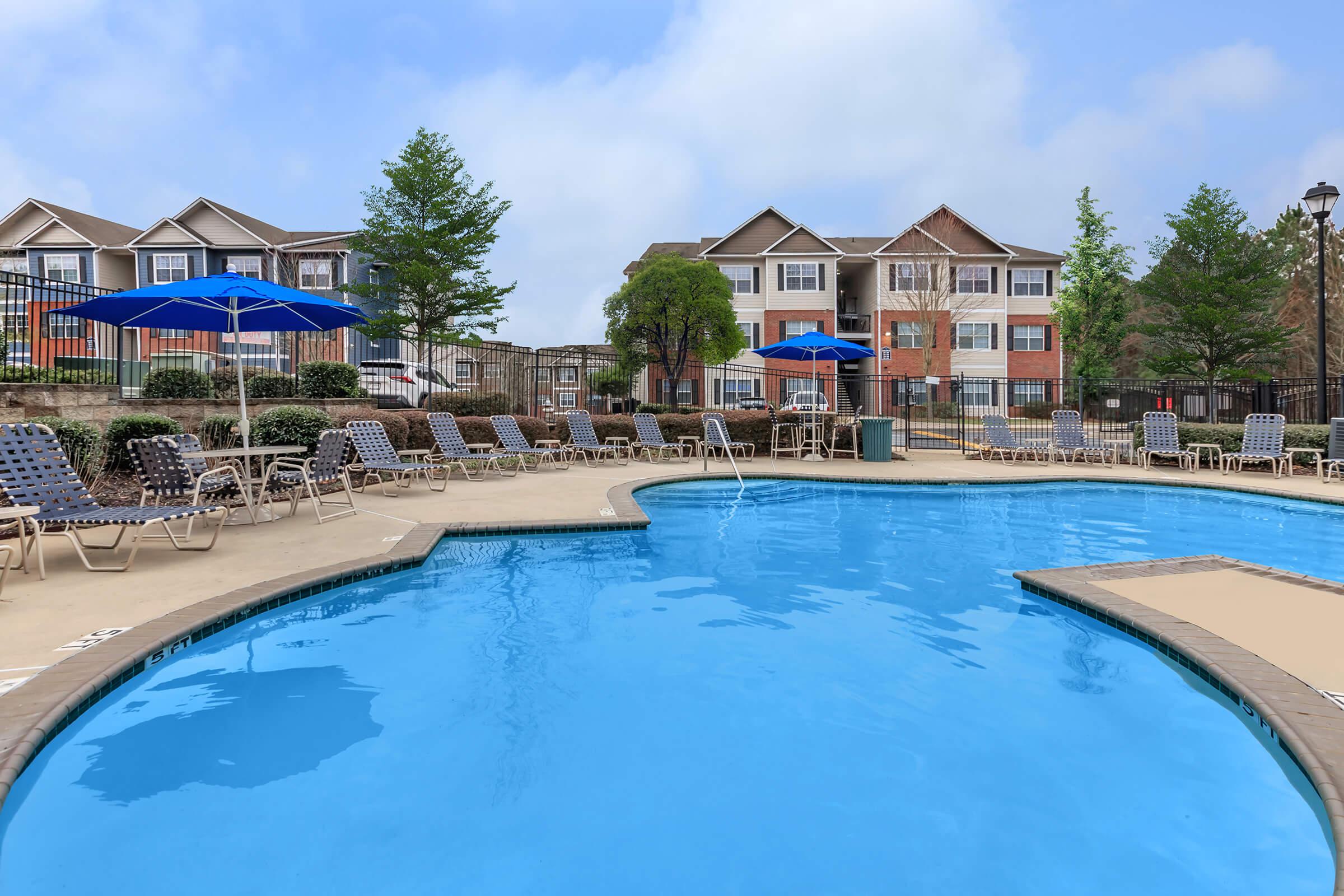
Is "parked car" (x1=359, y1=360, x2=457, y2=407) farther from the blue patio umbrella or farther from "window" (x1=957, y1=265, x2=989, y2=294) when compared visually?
"window" (x1=957, y1=265, x2=989, y2=294)

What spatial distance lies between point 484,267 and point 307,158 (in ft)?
17.6

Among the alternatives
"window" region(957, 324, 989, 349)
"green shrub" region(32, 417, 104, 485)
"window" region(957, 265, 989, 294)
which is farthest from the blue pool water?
"window" region(957, 265, 989, 294)

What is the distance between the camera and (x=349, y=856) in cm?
251

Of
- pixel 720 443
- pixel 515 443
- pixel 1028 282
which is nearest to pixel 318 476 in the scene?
pixel 515 443

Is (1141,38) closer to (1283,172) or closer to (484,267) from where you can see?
(484,267)

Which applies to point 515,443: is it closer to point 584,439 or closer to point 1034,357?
point 584,439

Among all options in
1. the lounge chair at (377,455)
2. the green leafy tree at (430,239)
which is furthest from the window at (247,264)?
the lounge chair at (377,455)

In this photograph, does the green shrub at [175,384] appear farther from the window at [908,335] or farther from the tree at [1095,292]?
the tree at [1095,292]

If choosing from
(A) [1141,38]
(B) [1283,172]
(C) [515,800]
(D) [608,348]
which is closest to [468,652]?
(C) [515,800]

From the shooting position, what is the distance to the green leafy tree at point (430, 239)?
2019 cm

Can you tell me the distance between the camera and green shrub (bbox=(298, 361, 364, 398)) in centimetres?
1363

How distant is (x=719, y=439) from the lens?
50.3ft

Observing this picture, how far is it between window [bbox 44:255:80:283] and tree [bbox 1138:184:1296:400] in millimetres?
46281

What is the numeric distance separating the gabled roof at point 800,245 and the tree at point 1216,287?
12.8m
